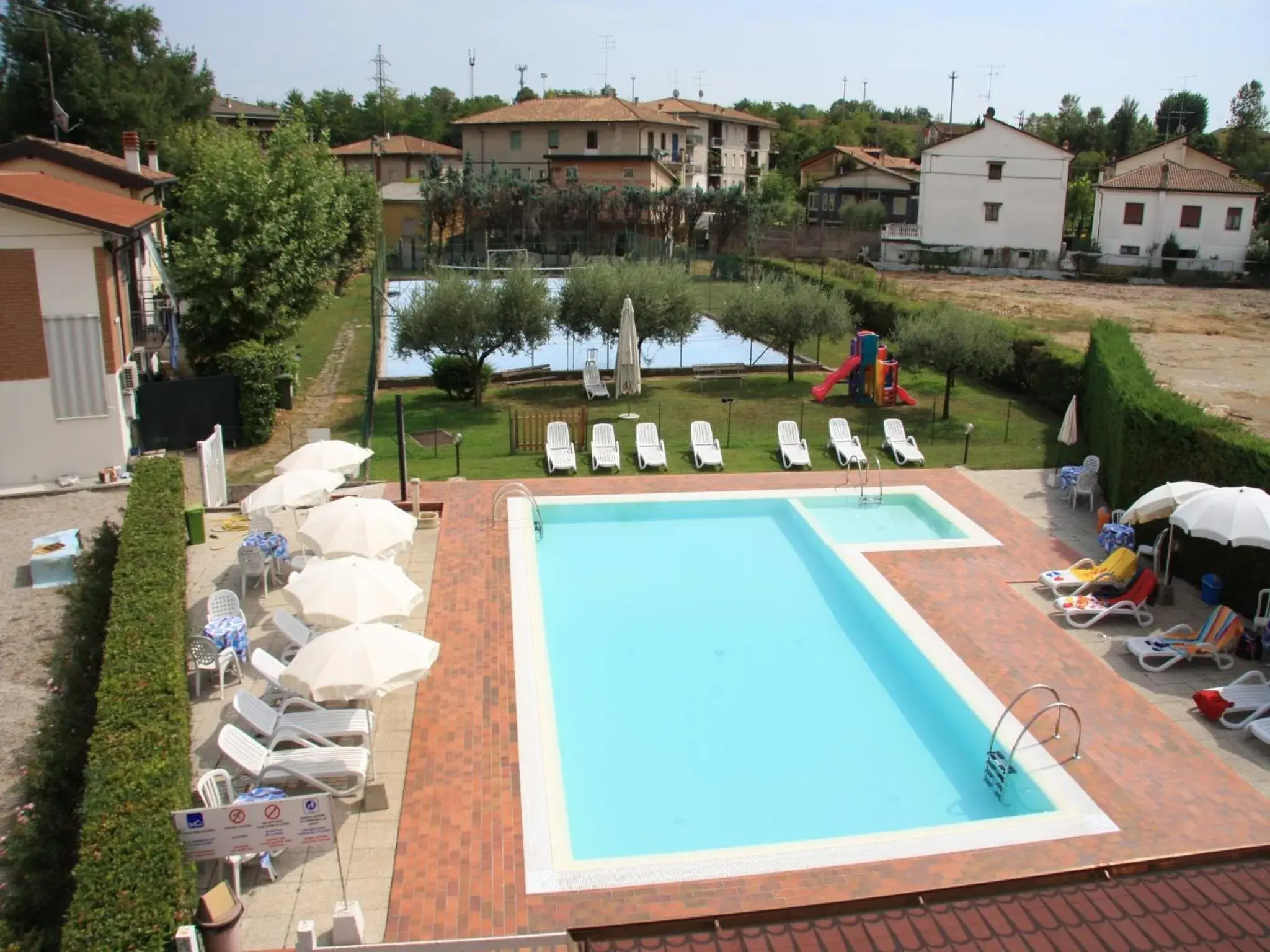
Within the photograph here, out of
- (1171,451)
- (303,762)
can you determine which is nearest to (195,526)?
(303,762)

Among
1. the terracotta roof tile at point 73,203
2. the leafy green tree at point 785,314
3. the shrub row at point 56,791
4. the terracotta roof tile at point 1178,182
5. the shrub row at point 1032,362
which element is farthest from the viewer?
the terracotta roof tile at point 1178,182

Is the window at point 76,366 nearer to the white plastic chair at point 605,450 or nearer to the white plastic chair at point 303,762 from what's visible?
the white plastic chair at point 605,450

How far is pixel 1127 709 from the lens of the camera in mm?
11258

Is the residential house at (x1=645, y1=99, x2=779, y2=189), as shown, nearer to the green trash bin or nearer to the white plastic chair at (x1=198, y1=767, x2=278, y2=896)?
the green trash bin

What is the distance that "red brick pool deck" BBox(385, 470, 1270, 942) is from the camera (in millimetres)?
8203

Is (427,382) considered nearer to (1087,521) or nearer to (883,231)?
(1087,521)

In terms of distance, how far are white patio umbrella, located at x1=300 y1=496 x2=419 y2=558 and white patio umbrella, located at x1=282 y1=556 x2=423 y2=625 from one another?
1254 mm

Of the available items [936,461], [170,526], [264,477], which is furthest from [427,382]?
[170,526]

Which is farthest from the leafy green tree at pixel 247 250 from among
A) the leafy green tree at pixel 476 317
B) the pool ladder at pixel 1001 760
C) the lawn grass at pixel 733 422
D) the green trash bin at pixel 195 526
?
the pool ladder at pixel 1001 760

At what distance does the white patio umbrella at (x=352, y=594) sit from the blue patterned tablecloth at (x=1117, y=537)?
1011 centimetres

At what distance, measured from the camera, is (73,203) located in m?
19.2

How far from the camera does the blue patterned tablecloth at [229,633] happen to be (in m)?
11.6

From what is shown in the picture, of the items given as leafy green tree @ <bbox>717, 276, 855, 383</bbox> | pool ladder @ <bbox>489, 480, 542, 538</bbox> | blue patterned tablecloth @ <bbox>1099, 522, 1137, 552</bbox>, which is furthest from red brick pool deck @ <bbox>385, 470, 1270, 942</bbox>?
leafy green tree @ <bbox>717, 276, 855, 383</bbox>

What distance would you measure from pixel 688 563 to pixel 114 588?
813 centimetres
